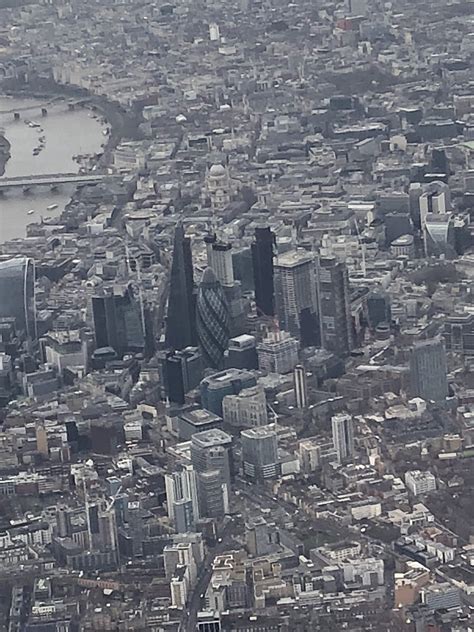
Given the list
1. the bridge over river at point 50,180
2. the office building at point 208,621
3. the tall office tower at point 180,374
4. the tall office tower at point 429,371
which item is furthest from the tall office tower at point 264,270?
the office building at point 208,621

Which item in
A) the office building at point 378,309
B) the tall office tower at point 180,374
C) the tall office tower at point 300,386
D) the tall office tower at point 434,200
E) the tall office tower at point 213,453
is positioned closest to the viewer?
the tall office tower at point 213,453

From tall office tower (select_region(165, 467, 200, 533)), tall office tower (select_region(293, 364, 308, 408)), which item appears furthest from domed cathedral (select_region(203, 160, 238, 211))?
tall office tower (select_region(165, 467, 200, 533))

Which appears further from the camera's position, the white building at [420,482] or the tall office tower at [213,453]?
the tall office tower at [213,453]

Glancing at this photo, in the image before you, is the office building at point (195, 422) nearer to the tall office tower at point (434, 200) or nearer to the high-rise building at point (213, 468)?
the high-rise building at point (213, 468)

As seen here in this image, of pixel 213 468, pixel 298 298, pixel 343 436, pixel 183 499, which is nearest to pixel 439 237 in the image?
pixel 298 298

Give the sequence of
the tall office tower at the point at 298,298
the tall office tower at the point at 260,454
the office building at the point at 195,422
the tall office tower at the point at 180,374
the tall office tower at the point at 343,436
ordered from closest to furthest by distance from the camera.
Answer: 1. the tall office tower at the point at 260,454
2. the tall office tower at the point at 343,436
3. the office building at the point at 195,422
4. the tall office tower at the point at 180,374
5. the tall office tower at the point at 298,298

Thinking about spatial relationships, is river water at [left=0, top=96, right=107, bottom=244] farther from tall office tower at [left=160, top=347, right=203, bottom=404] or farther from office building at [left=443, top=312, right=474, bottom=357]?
office building at [left=443, top=312, right=474, bottom=357]

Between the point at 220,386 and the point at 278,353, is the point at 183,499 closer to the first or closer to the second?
the point at 220,386
